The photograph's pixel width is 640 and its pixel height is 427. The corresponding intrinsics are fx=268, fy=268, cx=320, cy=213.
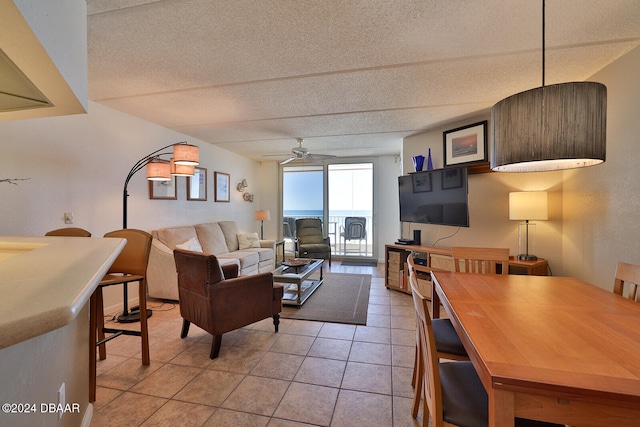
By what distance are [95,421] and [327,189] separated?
541 centimetres

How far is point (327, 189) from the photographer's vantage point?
6.45 meters

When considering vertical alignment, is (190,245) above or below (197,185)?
below

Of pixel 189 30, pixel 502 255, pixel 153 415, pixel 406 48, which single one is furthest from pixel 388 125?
pixel 153 415

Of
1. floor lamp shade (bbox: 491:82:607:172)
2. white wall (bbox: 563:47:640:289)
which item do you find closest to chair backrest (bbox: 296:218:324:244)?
white wall (bbox: 563:47:640:289)

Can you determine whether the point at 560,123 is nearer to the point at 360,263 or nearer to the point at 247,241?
the point at 247,241

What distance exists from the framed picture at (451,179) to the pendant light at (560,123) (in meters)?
2.20

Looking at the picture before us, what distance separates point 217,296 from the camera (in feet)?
7.37

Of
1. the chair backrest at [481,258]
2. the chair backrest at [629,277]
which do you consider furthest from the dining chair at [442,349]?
the chair backrest at [629,277]

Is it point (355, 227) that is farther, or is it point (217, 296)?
point (355, 227)

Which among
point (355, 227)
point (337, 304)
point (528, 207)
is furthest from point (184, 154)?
point (355, 227)

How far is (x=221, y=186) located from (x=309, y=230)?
2.04 meters

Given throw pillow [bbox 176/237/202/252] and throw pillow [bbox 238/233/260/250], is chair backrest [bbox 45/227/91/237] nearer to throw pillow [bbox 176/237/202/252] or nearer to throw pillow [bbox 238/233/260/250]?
throw pillow [bbox 176/237/202/252]

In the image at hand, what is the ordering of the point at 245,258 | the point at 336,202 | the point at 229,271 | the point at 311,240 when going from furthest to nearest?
A: the point at 336,202 < the point at 311,240 < the point at 245,258 < the point at 229,271

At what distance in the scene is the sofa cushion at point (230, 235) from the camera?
16.1 ft
